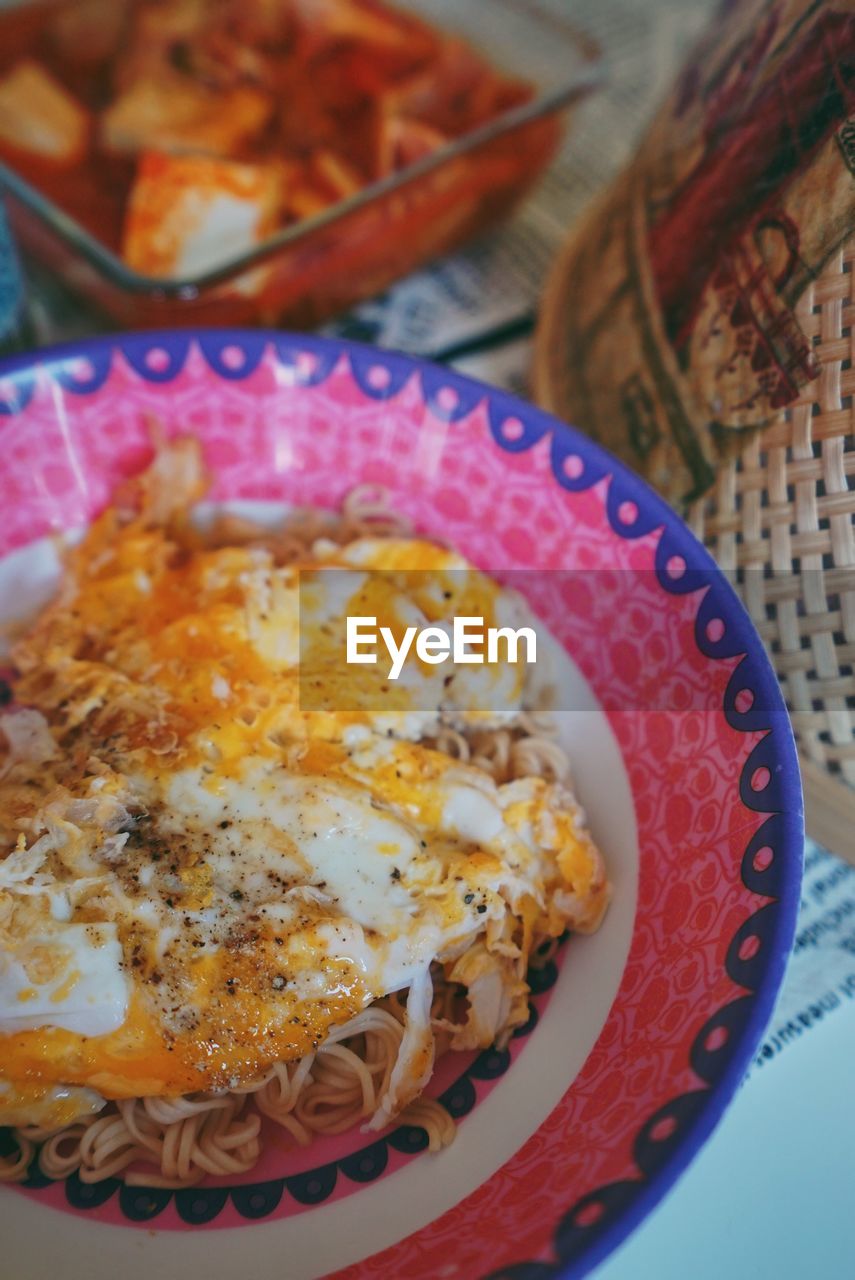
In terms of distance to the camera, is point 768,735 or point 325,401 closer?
point 768,735

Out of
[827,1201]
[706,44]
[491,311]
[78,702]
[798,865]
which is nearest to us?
[798,865]

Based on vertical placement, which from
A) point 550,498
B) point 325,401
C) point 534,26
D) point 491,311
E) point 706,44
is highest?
point 534,26

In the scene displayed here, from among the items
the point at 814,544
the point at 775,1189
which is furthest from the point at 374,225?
the point at 775,1189

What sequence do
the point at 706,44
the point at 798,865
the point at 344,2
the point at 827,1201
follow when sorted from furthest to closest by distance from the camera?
1. the point at 344,2
2. the point at 706,44
3. the point at 827,1201
4. the point at 798,865

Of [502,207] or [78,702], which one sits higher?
[502,207]

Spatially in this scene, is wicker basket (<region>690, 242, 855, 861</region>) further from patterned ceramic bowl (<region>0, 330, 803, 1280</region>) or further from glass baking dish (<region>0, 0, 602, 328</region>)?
glass baking dish (<region>0, 0, 602, 328</region>)

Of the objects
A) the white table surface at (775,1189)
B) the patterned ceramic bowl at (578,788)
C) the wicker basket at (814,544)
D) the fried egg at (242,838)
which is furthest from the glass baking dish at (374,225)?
the white table surface at (775,1189)

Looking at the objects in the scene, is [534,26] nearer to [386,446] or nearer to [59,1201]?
[386,446]

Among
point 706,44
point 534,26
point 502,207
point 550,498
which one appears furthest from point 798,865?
point 534,26

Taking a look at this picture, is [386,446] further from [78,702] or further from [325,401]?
[78,702]
